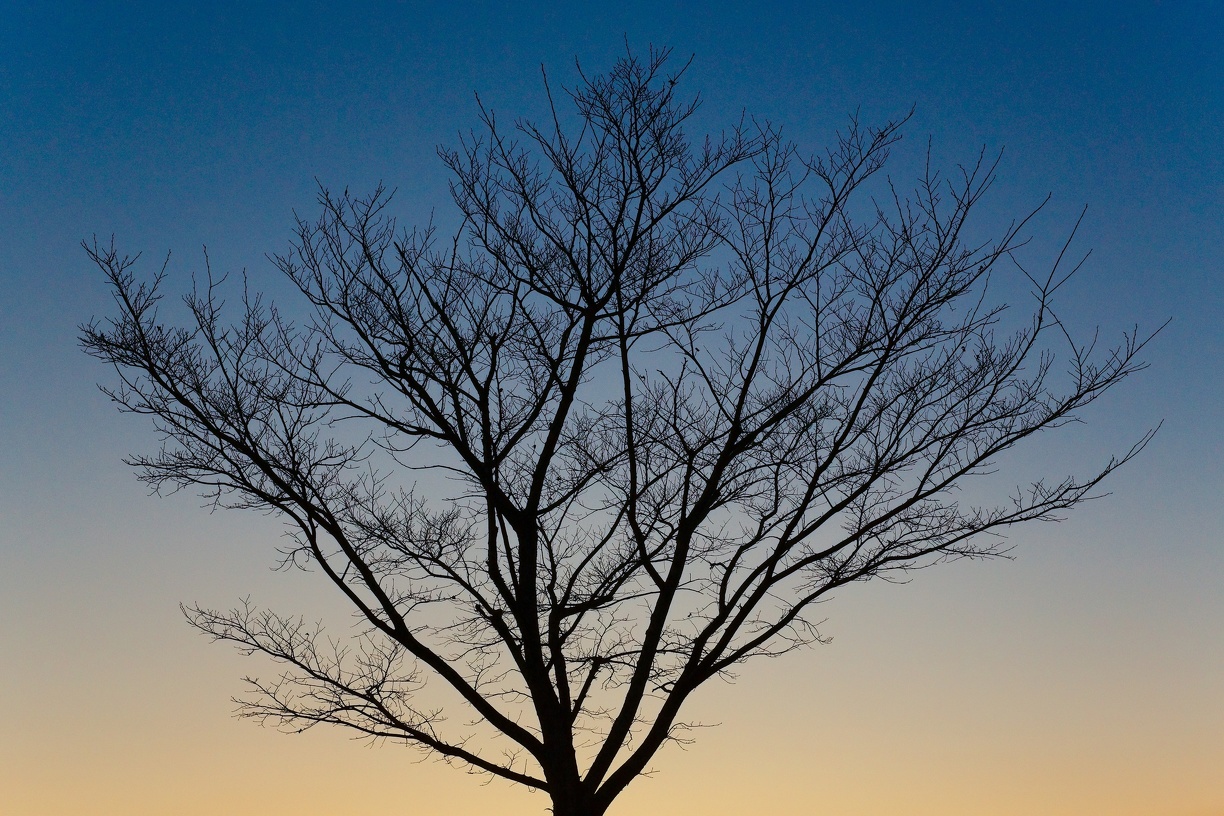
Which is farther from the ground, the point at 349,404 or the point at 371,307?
the point at 371,307

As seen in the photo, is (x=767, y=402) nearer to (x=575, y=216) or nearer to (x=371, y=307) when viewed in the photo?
(x=575, y=216)

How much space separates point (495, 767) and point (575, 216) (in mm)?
3942

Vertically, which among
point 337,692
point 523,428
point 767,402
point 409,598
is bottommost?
point 337,692

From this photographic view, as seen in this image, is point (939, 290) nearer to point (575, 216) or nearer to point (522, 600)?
point (575, 216)

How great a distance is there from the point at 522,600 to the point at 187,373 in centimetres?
294

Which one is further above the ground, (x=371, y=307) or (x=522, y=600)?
(x=371, y=307)

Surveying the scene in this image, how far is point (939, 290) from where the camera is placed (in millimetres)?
6578

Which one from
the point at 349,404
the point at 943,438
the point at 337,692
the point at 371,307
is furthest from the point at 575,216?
the point at 337,692

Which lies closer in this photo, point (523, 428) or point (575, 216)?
point (575, 216)

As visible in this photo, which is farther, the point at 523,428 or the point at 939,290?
the point at 523,428

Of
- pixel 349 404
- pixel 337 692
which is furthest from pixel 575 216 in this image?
pixel 337 692

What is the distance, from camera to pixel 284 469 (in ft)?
21.8

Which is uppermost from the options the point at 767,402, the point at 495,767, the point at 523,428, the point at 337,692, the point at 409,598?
the point at 523,428

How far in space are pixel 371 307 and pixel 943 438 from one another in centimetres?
427
